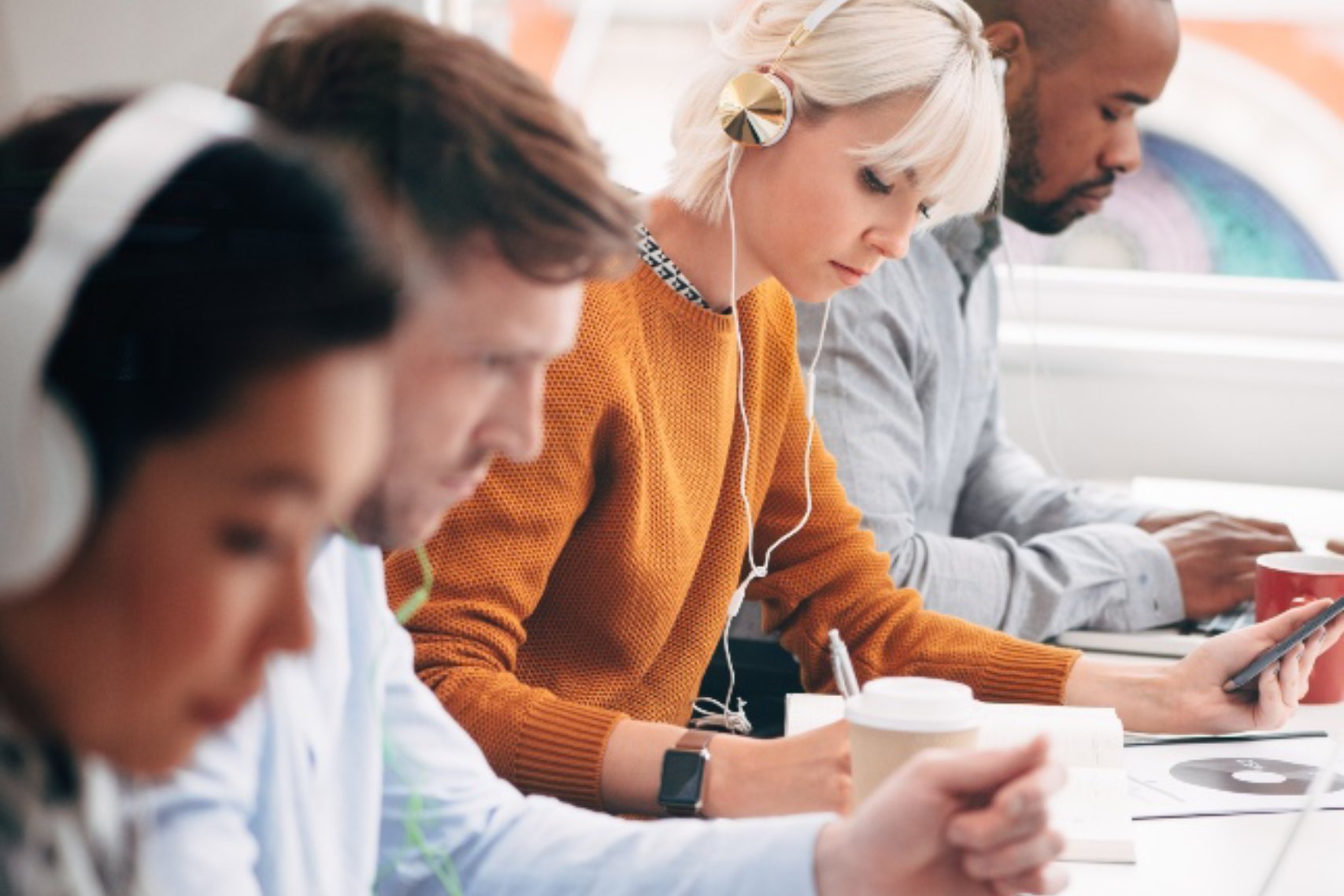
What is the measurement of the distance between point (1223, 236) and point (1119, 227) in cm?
17

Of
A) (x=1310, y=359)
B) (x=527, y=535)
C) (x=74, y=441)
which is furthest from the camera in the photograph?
(x=1310, y=359)

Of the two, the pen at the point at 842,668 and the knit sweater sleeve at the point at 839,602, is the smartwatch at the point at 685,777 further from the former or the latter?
the knit sweater sleeve at the point at 839,602

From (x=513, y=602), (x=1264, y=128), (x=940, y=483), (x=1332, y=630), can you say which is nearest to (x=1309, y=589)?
(x=1332, y=630)

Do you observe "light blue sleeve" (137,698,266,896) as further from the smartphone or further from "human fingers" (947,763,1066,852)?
the smartphone

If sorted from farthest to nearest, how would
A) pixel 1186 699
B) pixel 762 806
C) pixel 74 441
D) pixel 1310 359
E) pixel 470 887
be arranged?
pixel 1310 359
pixel 1186 699
pixel 762 806
pixel 470 887
pixel 74 441

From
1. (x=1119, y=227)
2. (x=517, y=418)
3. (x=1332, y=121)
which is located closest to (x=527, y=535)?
(x=517, y=418)

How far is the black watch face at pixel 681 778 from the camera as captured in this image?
107 cm

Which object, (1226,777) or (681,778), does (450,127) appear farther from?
(1226,777)

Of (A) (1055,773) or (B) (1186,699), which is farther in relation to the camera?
(B) (1186,699)

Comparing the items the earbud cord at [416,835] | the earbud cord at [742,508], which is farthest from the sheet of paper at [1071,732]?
the earbud cord at [416,835]

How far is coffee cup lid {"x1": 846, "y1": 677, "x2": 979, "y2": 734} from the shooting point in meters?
0.89

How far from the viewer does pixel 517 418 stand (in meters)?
0.69

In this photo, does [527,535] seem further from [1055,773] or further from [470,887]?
[1055,773]

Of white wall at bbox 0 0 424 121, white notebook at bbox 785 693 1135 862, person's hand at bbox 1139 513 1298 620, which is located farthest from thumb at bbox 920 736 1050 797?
person's hand at bbox 1139 513 1298 620
